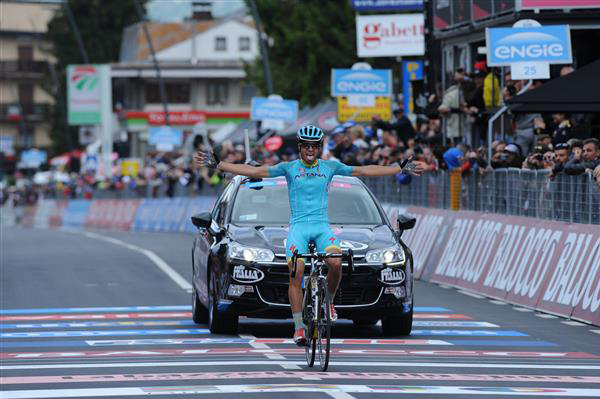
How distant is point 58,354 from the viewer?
14.3 metres

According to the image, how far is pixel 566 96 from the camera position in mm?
22062

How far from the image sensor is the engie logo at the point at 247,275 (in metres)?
15.4

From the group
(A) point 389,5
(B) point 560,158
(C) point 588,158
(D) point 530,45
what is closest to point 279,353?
(C) point 588,158

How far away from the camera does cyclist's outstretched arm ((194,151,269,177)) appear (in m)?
13.4

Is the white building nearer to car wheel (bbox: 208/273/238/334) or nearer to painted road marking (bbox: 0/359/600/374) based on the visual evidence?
car wheel (bbox: 208/273/238/334)

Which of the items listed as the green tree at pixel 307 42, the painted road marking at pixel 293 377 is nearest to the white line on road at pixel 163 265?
the painted road marking at pixel 293 377

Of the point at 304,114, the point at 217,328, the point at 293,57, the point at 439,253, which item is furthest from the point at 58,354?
the point at 293,57

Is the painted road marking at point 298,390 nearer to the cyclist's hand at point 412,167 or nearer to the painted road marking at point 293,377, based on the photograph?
the painted road marking at point 293,377

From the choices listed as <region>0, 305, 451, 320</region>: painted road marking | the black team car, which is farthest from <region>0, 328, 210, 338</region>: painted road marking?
<region>0, 305, 451, 320</region>: painted road marking

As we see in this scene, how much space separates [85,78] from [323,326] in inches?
2404

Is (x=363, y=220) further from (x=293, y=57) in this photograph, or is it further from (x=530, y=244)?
(x=293, y=57)

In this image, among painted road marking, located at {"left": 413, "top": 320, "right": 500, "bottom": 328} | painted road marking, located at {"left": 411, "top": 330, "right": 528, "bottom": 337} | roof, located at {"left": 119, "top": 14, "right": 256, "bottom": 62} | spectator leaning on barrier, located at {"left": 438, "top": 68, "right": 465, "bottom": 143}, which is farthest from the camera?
roof, located at {"left": 119, "top": 14, "right": 256, "bottom": 62}

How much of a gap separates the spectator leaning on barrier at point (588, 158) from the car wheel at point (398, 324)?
361cm

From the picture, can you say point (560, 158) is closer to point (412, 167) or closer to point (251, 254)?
point (251, 254)
